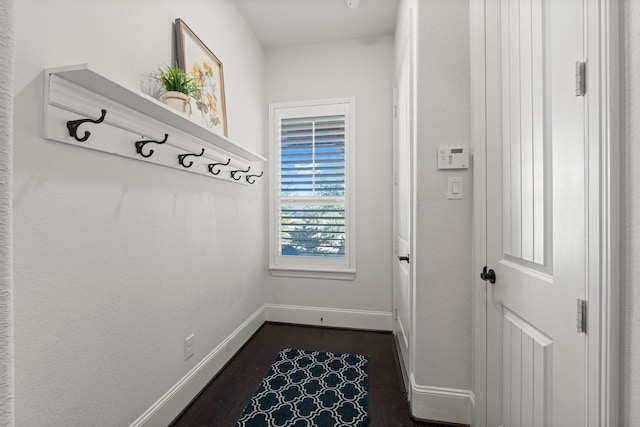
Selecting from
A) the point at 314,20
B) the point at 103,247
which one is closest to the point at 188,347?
the point at 103,247

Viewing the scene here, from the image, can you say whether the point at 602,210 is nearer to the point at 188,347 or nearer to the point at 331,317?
Result: the point at 188,347

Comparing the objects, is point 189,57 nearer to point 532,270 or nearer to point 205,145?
point 205,145

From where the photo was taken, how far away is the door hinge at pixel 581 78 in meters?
0.67

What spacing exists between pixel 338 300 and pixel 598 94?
2.38 meters

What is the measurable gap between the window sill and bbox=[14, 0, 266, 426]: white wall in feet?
3.00

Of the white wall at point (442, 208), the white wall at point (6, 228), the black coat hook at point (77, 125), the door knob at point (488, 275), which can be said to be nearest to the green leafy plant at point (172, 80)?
the black coat hook at point (77, 125)

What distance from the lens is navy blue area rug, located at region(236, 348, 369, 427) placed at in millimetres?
1508

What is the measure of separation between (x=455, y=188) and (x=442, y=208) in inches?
4.6

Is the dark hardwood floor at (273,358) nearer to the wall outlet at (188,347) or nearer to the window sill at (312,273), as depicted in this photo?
the wall outlet at (188,347)

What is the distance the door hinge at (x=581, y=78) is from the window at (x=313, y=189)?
2007 millimetres

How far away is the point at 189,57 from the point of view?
162 centimetres

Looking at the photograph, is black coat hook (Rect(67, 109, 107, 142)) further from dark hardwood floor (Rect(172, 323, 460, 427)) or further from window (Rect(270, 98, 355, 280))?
window (Rect(270, 98, 355, 280))

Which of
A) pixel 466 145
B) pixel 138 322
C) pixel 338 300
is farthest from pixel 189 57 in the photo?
pixel 338 300

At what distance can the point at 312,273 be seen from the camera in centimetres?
274
